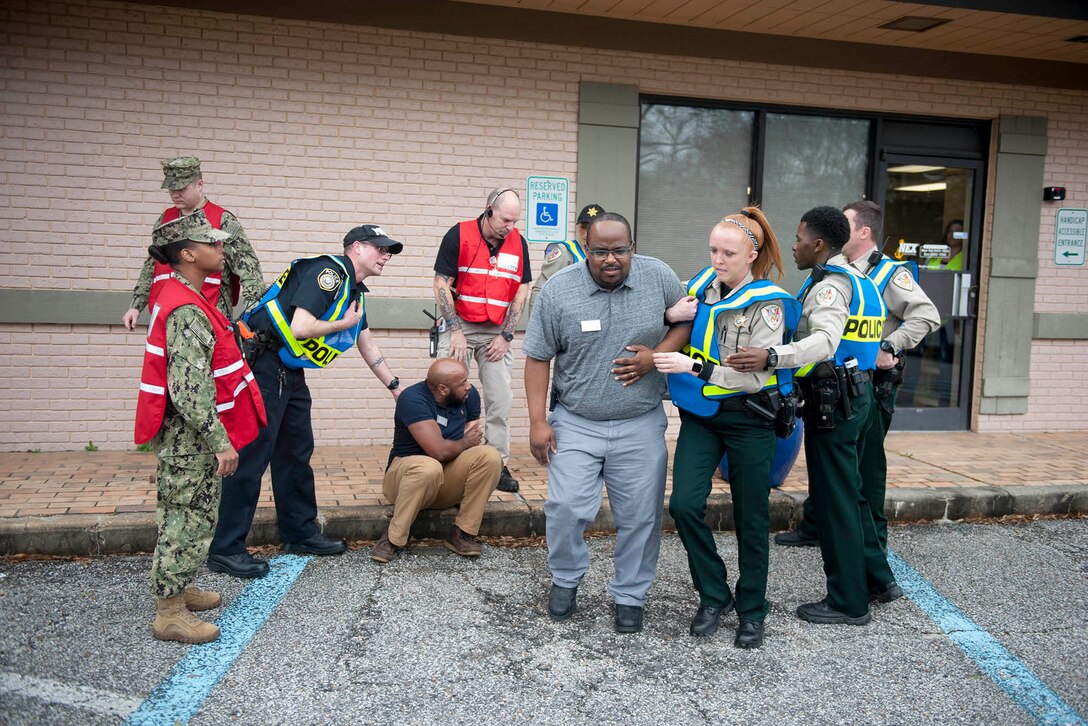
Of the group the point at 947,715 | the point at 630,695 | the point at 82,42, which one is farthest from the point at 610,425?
the point at 82,42

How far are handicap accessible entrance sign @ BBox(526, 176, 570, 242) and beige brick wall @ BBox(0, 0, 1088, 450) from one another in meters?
0.11

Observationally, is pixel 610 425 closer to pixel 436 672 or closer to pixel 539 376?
pixel 539 376

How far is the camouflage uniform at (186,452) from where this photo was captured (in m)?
3.98

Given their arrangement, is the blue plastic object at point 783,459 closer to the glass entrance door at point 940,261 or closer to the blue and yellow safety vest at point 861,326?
the blue and yellow safety vest at point 861,326

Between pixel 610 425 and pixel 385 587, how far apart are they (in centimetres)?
149

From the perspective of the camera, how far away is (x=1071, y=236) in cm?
891

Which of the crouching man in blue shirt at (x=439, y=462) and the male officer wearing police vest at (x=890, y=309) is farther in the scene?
the crouching man in blue shirt at (x=439, y=462)

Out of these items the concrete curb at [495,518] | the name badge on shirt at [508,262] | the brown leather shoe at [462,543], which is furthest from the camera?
the name badge on shirt at [508,262]

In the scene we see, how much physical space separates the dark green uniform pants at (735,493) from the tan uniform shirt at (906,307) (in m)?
1.23

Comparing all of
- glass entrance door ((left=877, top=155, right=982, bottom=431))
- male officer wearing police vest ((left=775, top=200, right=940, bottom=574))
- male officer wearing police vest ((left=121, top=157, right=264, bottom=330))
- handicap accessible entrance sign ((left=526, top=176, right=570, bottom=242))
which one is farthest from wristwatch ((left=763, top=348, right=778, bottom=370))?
glass entrance door ((left=877, top=155, right=982, bottom=431))

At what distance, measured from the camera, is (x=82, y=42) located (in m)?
6.78

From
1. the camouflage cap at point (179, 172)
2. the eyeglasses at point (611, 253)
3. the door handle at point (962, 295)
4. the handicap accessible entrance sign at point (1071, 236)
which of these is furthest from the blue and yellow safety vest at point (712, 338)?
the handicap accessible entrance sign at point (1071, 236)

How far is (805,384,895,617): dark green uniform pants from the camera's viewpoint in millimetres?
4551

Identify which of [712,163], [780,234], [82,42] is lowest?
[780,234]
